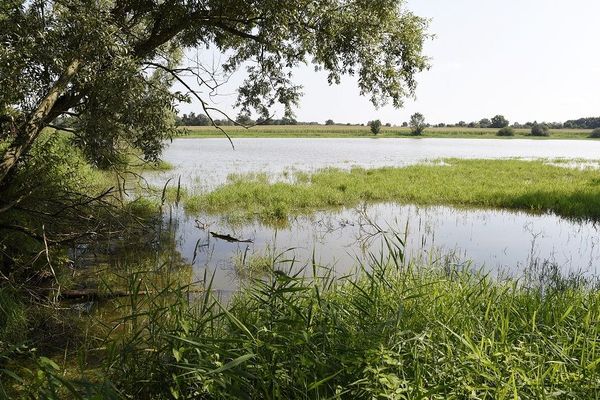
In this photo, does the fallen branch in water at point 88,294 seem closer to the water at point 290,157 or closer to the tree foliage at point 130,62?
the tree foliage at point 130,62

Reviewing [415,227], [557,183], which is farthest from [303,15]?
[557,183]

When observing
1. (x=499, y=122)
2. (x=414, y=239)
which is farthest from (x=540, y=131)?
(x=414, y=239)

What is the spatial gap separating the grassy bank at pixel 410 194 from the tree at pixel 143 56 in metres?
3.99

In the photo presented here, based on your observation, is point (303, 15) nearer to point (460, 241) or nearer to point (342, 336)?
point (460, 241)

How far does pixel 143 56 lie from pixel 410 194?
35.3ft

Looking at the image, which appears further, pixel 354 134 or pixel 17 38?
pixel 354 134

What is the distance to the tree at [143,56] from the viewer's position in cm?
533

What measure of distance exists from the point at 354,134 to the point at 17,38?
306ft

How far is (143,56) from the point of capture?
8117 mm

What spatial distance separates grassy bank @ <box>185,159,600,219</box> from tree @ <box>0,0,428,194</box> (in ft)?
13.1

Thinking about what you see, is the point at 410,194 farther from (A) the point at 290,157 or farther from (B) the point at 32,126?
(A) the point at 290,157

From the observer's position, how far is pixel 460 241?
34.3ft

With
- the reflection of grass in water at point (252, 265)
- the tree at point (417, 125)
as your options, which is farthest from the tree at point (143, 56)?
the tree at point (417, 125)

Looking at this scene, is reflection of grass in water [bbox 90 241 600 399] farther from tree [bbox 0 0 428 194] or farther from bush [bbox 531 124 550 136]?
bush [bbox 531 124 550 136]
